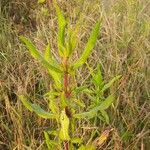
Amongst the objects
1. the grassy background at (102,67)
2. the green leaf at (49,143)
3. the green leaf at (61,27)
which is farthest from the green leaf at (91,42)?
the grassy background at (102,67)

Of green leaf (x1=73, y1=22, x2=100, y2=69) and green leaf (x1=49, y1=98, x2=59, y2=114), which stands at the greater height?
green leaf (x1=73, y1=22, x2=100, y2=69)

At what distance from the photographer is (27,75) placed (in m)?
1.89

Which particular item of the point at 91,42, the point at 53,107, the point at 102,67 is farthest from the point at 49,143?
the point at 102,67

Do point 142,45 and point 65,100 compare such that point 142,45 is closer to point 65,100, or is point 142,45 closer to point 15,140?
point 15,140

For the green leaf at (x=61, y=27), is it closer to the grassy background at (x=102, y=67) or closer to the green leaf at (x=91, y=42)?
the green leaf at (x=91, y=42)

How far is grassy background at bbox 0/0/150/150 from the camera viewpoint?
162 centimetres

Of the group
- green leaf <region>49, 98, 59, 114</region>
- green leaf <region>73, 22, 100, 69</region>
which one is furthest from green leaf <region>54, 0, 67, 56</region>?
green leaf <region>49, 98, 59, 114</region>

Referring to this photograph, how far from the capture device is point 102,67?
1.94 m

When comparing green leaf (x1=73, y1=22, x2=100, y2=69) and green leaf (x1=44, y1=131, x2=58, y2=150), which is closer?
green leaf (x1=73, y1=22, x2=100, y2=69)

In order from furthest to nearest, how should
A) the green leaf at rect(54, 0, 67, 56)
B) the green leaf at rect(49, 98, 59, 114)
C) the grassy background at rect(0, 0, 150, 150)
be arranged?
1. the grassy background at rect(0, 0, 150, 150)
2. the green leaf at rect(49, 98, 59, 114)
3. the green leaf at rect(54, 0, 67, 56)

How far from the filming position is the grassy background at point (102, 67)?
5.32ft

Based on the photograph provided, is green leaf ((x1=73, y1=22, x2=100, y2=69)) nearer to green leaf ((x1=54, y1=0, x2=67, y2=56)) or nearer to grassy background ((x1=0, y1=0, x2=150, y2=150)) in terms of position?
green leaf ((x1=54, y1=0, x2=67, y2=56))

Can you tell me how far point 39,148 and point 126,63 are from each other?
0.66m

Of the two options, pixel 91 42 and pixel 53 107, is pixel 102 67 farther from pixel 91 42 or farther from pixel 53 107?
pixel 91 42
